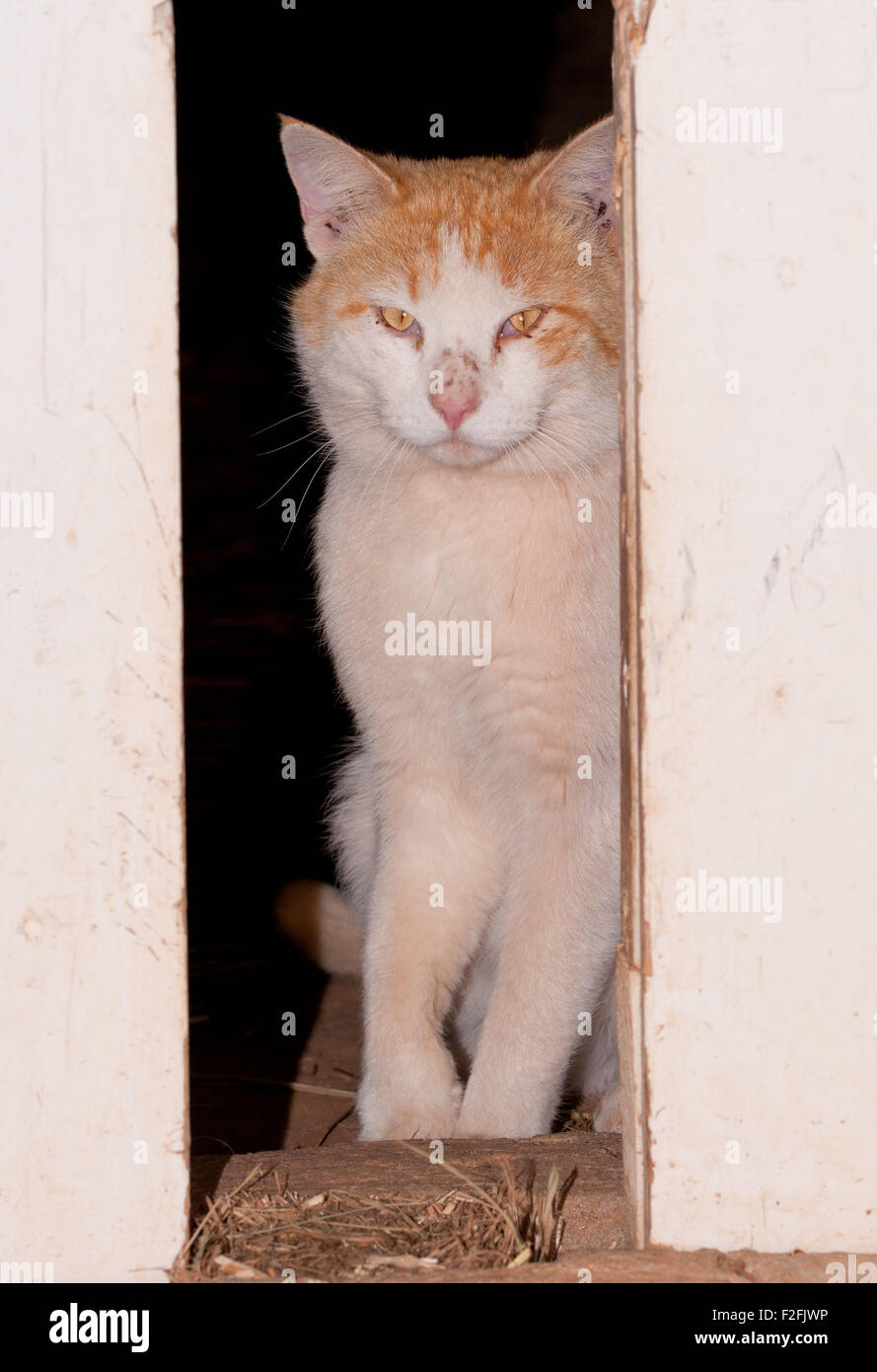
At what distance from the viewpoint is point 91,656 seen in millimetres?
2064

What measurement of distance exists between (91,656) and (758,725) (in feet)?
3.28

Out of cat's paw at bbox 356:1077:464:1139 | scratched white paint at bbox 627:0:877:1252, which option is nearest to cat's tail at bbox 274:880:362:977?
cat's paw at bbox 356:1077:464:1139

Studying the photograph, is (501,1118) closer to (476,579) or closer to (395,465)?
(476,579)

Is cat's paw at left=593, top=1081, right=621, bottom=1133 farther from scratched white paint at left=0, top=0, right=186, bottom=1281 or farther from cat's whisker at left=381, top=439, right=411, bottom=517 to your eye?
cat's whisker at left=381, top=439, right=411, bottom=517

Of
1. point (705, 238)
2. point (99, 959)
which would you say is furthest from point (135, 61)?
point (99, 959)

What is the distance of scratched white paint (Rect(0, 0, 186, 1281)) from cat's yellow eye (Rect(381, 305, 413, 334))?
814 millimetres

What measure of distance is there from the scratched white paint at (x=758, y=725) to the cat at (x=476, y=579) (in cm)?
66

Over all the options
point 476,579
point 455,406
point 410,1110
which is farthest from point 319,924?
point 455,406

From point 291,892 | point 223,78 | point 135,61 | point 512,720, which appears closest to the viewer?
point 135,61

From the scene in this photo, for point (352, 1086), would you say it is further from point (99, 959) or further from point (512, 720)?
point (99, 959)

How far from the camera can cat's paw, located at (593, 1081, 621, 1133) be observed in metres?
3.09

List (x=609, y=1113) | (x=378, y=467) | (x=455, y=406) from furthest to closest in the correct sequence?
1. (x=609, y=1113)
2. (x=378, y=467)
3. (x=455, y=406)

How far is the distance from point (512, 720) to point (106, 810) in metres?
1.04

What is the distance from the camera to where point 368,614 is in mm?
3002
